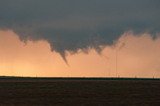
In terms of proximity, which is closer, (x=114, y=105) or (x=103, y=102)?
(x=114, y=105)

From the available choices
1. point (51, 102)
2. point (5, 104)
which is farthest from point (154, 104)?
point (5, 104)

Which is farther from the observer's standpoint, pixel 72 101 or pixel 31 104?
pixel 72 101

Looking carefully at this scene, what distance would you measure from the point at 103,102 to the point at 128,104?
15.5 ft

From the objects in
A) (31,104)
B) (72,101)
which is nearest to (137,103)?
(72,101)

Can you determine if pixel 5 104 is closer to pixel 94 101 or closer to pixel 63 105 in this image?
pixel 63 105

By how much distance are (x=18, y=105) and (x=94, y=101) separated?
495 inches

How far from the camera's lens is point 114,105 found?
76.2 metres

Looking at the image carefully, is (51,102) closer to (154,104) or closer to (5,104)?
(5,104)

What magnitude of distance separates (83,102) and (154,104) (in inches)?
397

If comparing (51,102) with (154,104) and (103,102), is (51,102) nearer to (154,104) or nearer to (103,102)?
(103,102)

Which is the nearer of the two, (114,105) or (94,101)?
(114,105)

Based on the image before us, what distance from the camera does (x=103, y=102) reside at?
81.4m

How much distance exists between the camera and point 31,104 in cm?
7806

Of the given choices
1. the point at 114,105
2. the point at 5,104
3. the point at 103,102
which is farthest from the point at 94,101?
the point at 5,104
